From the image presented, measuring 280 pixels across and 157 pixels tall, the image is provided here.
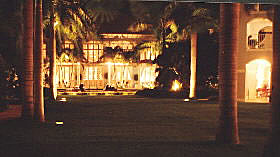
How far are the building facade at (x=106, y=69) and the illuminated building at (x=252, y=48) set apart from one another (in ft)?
34.4

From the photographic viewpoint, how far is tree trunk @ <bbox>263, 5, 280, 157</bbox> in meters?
6.24

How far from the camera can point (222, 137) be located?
28.4ft

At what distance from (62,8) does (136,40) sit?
41.9ft

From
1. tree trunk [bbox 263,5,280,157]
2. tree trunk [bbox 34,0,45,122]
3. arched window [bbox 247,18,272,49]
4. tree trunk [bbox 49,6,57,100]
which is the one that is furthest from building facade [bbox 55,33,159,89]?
tree trunk [bbox 263,5,280,157]

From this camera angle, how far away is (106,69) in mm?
35156

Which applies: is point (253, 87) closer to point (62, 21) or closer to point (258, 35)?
point (258, 35)

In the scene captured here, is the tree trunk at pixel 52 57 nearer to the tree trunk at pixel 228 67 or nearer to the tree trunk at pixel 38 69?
the tree trunk at pixel 38 69

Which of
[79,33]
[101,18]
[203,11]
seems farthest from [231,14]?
[101,18]

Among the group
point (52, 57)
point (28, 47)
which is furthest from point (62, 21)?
point (28, 47)

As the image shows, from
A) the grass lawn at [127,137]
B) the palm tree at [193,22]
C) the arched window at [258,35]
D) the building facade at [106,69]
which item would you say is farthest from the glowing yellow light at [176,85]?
the grass lawn at [127,137]

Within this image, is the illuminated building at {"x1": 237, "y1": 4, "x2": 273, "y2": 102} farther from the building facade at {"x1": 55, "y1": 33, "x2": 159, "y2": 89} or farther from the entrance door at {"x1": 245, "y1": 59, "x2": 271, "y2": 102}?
the building facade at {"x1": 55, "y1": 33, "x2": 159, "y2": 89}

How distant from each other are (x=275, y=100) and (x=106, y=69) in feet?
96.3

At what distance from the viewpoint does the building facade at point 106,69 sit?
34.5 m

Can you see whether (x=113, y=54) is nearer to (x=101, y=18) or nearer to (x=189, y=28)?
(x=101, y=18)
